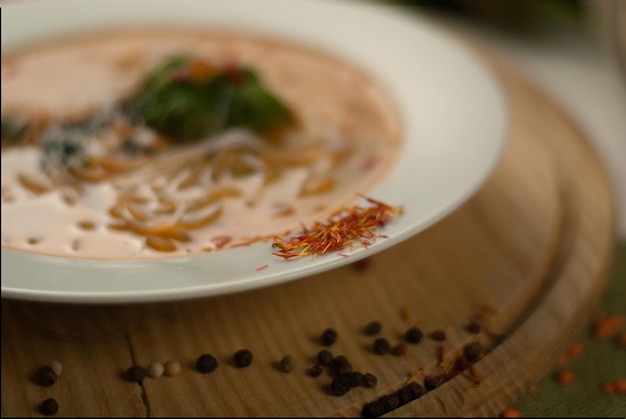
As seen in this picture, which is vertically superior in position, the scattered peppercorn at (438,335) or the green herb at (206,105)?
the green herb at (206,105)

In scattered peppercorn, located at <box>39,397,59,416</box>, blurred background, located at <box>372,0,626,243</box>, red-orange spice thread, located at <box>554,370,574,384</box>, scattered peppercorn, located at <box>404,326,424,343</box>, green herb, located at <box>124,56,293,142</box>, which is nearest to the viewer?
scattered peppercorn, located at <box>39,397,59,416</box>

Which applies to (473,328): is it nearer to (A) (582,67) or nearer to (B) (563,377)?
(B) (563,377)

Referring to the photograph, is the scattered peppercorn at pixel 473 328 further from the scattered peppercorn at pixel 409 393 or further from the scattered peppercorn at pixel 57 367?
the scattered peppercorn at pixel 57 367

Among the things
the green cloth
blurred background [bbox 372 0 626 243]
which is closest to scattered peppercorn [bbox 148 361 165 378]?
the green cloth

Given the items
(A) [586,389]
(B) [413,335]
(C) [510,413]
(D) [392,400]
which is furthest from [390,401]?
(A) [586,389]

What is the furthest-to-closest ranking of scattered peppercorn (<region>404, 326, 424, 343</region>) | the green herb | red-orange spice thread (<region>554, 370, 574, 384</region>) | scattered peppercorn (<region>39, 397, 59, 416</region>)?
the green herb
red-orange spice thread (<region>554, 370, 574, 384</region>)
scattered peppercorn (<region>404, 326, 424, 343</region>)
scattered peppercorn (<region>39, 397, 59, 416</region>)

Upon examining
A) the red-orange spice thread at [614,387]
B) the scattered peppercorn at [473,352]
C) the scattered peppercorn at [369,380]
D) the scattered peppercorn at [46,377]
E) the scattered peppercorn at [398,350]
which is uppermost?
the scattered peppercorn at [46,377]

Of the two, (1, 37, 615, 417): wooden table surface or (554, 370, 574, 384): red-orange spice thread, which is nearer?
(1, 37, 615, 417): wooden table surface

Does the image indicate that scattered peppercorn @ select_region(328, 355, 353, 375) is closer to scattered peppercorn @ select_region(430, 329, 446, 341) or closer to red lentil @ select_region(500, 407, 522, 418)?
scattered peppercorn @ select_region(430, 329, 446, 341)

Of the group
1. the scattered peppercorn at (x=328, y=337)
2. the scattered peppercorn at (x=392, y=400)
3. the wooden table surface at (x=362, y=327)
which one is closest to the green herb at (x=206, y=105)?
the wooden table surface at (x=362, y=327)
